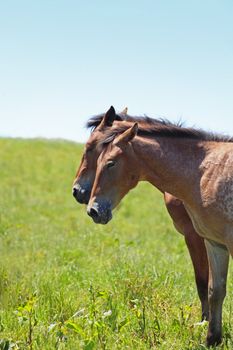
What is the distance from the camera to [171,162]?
535cm

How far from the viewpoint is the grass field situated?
Answer: 5191 mm

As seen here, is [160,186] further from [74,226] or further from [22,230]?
[74,226]

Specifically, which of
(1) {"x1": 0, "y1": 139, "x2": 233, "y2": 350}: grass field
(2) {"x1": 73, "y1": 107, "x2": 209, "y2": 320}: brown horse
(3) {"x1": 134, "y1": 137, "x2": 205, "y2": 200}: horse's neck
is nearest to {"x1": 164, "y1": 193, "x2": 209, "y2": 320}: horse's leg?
(2) {"x1": 73, "y1": 107, "x2": 209, "y2": 320}: brown horse

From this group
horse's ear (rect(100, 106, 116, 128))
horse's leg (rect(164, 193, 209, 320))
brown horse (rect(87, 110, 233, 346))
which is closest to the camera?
brown horse (rect(87, 110, 233, 346))

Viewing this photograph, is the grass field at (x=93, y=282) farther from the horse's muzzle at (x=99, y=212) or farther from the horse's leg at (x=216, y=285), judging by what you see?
the horse's muzzle at (x=99, y=212)

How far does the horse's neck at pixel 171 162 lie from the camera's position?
529 cm

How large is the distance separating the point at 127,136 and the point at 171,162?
0.47 meters

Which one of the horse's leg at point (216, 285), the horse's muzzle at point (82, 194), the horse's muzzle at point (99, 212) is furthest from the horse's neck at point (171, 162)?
the horse's muzzle at point (82, 194)

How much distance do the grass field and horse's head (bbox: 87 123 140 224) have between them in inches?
24.1

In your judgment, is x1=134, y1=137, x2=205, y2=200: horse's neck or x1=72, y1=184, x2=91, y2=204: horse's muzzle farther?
x1=72, y1=184, x2=91, y2=204: horse's muzzle

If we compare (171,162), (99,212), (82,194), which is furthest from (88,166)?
(171,162)

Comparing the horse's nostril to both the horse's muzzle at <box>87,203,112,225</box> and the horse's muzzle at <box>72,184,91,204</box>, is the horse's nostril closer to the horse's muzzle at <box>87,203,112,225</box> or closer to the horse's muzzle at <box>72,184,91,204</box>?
the horse's muzzle at <box>87,203,112,225</box>

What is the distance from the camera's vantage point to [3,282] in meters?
6.83

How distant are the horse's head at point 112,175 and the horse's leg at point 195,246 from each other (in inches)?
33.9
